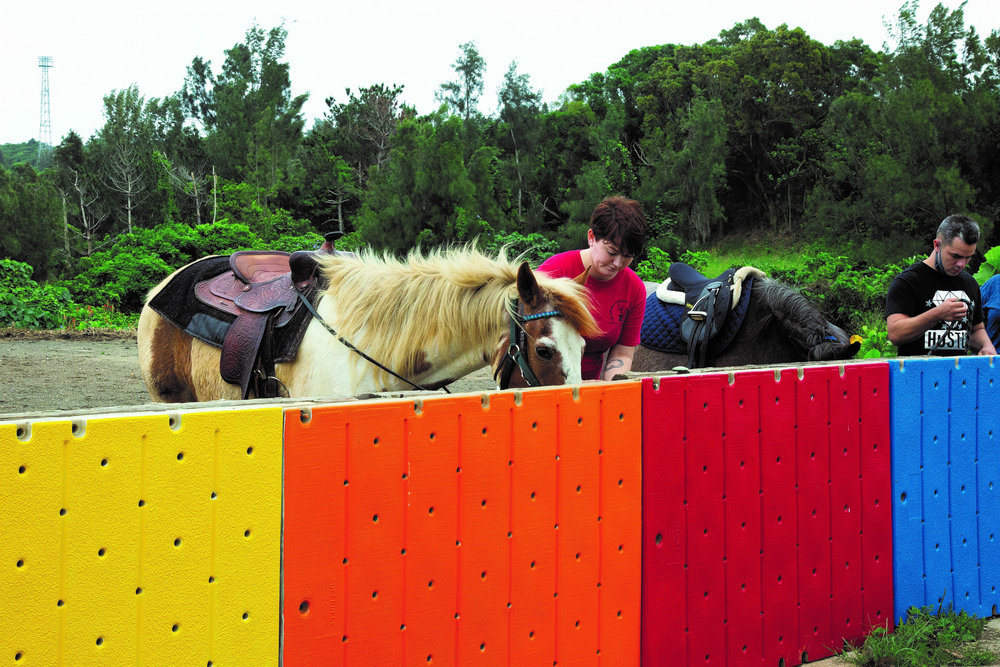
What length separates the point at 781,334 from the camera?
433 cm

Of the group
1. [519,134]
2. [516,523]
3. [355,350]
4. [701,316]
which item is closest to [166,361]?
[355,350]

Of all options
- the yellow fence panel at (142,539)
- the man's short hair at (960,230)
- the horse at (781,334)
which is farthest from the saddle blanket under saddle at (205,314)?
the man's short hair at (960,230)

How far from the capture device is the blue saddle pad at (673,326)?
4.48 m

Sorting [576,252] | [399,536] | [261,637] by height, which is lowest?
[261,637]

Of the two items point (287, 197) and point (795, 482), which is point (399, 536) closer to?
point (795, 482)

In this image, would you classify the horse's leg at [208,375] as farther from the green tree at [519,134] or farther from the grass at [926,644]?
the green tree at [519,134]

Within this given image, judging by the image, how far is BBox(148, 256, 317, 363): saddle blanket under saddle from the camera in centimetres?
348

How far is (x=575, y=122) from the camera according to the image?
124ft

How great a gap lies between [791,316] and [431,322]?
226cm

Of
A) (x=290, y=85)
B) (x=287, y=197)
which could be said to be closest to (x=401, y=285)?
(x=287, y=197)

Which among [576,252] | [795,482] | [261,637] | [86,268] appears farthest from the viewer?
[86,268]

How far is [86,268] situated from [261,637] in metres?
25.3

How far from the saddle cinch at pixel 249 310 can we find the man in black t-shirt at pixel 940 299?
3224 millimetres

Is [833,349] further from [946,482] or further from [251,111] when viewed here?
[251,111]
